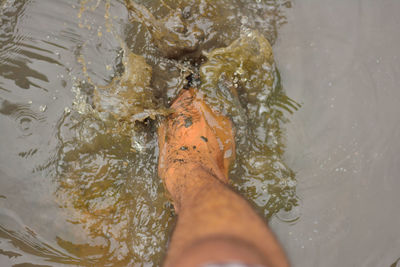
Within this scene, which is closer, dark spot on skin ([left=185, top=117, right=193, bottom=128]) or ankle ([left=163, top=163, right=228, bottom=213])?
ankle ([left=163, top=163, right=228, bottom=213])

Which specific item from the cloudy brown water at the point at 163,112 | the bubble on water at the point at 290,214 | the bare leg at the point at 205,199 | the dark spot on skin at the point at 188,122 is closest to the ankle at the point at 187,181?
the bare leg at the point at 205,199

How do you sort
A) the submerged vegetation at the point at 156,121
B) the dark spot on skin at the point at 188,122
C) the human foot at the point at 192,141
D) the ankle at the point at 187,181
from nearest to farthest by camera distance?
the ankle at the point at 187,181 → the human foot at the point at 192,141 → the dark spot on skin at the point at 188,122 → the submerged vegetation at the point at 156,121

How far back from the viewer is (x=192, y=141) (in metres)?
1.90

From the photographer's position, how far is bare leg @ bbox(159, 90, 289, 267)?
80 cm

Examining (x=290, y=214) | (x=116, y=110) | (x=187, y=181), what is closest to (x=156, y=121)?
(x=116, y=110)

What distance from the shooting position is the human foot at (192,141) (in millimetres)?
1783

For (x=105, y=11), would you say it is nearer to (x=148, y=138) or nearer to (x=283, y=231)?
(x=148, y=138)

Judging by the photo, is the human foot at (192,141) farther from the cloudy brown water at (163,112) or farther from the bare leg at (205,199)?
the cloudy brown water at (163,112)

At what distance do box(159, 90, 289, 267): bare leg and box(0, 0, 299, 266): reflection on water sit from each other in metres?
0.17

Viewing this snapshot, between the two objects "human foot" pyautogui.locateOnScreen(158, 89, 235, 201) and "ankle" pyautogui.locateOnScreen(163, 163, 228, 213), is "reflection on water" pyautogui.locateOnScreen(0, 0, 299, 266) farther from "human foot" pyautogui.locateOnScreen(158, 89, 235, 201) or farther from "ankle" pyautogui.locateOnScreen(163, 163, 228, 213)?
"ankle" pyautogui.locateOnScreen(163, 163, 228, 213)

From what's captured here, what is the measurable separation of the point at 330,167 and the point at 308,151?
19 cm

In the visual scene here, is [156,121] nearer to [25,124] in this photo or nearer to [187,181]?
[187,181]

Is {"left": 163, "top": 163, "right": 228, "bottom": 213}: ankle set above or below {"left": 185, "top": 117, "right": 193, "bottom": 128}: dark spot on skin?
below

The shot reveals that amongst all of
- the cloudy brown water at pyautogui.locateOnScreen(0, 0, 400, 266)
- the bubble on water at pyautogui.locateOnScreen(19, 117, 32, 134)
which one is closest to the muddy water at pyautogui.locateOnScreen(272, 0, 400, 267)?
the cloudy brown water at pyautogui.locateOnScreen(0, 0, 400, 266)
